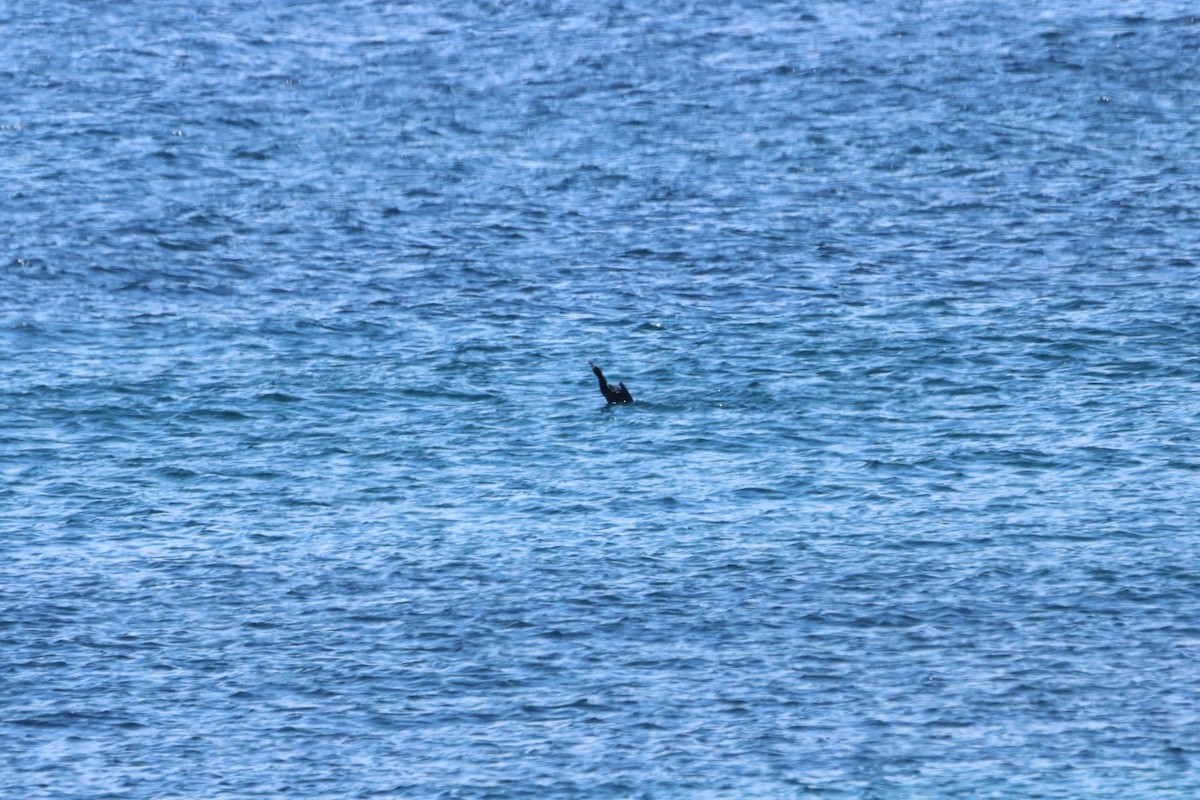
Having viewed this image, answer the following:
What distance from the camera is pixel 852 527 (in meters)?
42.4

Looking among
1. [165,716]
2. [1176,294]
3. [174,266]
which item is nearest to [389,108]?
[174,266]

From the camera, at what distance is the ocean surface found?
33.1m

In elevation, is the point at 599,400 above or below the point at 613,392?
below

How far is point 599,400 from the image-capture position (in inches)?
2079

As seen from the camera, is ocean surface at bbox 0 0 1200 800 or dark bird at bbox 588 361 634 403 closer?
ocean surface at bbox 0 0 1200 800

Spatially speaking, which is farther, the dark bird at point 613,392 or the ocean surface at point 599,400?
the dark bird at point 613,392

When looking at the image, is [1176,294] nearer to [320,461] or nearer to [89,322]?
[320,461]

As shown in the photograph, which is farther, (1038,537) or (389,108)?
(389,108)

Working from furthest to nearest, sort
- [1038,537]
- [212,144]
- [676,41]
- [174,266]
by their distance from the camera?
1. [676,41]
2. [212,144]
3. [174,266]
4. [1038,537]

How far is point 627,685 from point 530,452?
15.0 m

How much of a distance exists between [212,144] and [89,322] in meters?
21.2

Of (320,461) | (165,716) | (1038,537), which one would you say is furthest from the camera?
(320,461)

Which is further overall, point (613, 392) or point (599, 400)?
point (599, 400)

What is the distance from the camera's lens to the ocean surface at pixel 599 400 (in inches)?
1302
